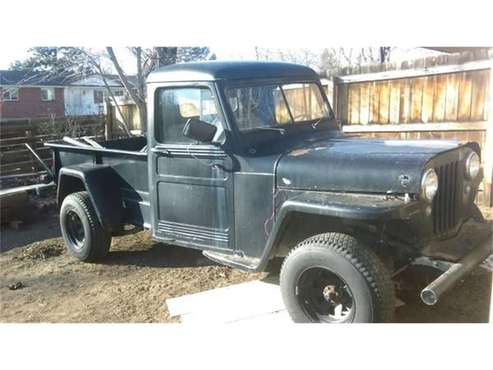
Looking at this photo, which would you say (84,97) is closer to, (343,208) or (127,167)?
(127,167)

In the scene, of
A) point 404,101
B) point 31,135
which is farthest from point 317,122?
point 31,135

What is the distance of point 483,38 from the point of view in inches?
91.6

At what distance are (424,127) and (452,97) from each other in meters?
0.50

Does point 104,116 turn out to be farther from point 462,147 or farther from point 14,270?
point 462,147

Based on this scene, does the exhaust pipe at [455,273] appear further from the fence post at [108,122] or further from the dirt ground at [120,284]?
the fence post at [108,122]

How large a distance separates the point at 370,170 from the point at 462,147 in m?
0.79

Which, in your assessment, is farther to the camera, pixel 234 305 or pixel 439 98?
pixel 439 98

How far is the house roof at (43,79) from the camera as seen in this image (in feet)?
20.8

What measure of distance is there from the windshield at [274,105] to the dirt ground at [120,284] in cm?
136

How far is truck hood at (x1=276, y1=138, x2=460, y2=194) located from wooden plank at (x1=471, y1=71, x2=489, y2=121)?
9.11 ft

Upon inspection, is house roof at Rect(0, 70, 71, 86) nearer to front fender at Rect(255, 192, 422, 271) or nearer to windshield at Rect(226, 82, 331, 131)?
windshield at Rect(226, 82, 331, 131)

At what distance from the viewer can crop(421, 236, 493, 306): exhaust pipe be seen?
8.59 ft

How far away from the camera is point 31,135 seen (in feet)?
29.6

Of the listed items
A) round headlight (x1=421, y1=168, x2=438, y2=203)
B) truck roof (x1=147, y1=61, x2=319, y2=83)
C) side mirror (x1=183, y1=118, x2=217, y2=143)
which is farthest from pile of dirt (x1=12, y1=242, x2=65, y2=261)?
round headlight (x1=421, y1=168, x2=438, y2=203)
